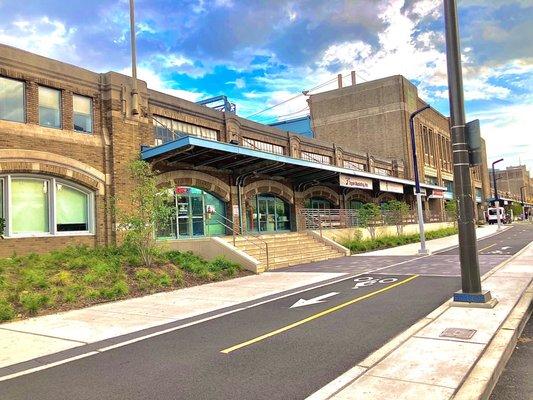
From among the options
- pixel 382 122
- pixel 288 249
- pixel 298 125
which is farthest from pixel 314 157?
pixel 298 125

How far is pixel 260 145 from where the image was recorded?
2873cm

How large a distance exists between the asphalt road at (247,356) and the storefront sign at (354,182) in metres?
19.5

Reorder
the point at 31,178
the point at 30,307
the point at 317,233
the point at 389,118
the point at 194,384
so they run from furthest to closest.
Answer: the point at 389,118 < the point at 317,233 < the point at 31,178 < the point at 30,307 < the point at 194,384

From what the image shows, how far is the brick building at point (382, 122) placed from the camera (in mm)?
53250

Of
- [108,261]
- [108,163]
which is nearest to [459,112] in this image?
[108,261]

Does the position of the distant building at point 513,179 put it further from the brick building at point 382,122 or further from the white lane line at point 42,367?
the white lane line at point 42,367

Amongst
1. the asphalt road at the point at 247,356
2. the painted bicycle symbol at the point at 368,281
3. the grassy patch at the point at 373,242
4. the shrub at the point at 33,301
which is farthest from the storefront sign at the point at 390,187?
the shrub at the point at 33,301

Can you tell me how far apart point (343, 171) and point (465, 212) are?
20.2 m

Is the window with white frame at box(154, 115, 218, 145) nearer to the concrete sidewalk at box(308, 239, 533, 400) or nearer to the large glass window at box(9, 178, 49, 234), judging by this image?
the large glass window at box(9, 178, 49, 234)

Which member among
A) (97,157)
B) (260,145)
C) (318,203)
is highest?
(260,145)

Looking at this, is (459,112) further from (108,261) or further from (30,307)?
(108,261)

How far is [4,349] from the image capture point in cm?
759

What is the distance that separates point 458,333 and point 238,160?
16890mm

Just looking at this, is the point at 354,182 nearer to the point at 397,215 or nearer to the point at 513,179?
the point at 397,215
